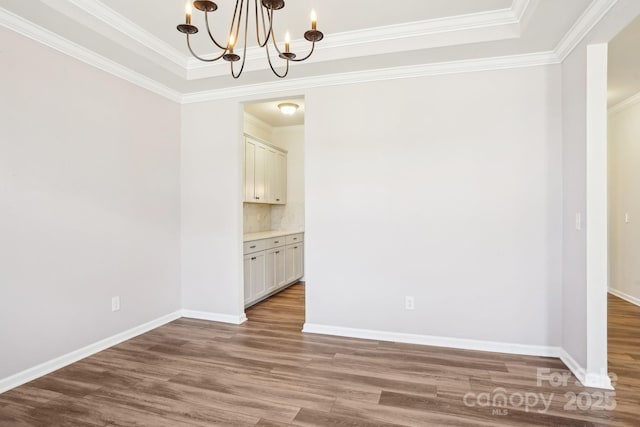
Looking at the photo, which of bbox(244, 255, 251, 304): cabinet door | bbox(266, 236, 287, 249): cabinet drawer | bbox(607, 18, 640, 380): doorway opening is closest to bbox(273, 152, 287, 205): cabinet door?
bbox(266, 236, 287, 249): cabinet drawer

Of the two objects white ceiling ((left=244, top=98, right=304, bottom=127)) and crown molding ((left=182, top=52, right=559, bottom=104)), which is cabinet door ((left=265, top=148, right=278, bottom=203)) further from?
crown molding ((left=182, top=52, right=559, bottom=104))

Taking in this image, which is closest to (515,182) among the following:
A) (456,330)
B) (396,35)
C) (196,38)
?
(456,330)

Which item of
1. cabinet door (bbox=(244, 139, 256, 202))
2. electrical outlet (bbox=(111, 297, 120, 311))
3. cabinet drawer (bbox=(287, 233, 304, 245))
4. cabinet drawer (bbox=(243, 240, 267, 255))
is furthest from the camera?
cabinet drawer (bbox=(287, 233, 304, 245))

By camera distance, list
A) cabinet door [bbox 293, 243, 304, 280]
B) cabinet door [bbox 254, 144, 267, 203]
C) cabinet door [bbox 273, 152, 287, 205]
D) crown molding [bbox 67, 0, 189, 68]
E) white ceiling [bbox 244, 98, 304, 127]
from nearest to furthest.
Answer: crown molding [bbox 67, 0, 189, 68] < white ceiling [bbox 244, 98, 304, 127] < cabinet door [bbox 254, 144, 267, 203] < cabinet door [bbox 293, 243, 304, 280] < cabinet door [bbox 273, 152, 287, 205]

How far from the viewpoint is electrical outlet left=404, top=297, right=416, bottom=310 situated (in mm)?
3133

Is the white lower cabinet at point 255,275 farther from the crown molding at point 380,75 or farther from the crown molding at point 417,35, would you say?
the crown molding at point 417,35

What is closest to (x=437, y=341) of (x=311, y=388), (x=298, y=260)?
(x=311, y=388)

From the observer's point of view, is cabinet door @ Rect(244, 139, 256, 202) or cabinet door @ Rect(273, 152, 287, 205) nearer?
cabinet door @ Rect(244, 139, 256, 202)

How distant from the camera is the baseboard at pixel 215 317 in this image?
3.74m

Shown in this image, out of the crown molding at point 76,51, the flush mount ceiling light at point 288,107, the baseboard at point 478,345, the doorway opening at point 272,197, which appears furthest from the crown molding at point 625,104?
the crown molding at point 76,51

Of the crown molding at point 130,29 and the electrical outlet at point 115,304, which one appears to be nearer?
the crown molding at point 130,29

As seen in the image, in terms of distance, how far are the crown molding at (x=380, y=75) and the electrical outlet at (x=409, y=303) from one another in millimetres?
2052

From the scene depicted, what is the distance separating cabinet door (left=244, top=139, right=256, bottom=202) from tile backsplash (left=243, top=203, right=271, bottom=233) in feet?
1.62

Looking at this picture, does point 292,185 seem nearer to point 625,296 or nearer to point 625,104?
point 625,104
